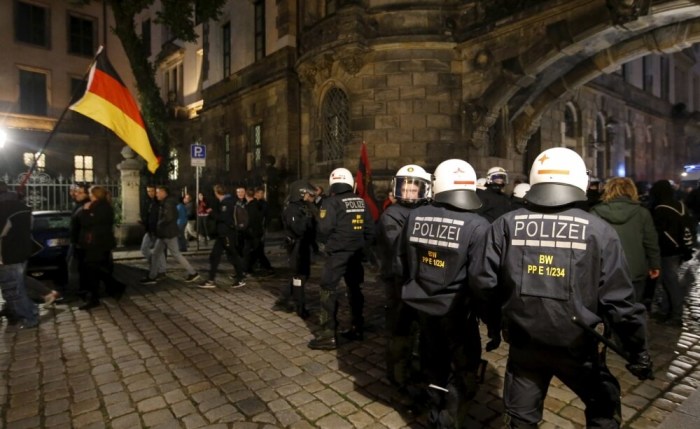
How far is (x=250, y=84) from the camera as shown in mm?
16656

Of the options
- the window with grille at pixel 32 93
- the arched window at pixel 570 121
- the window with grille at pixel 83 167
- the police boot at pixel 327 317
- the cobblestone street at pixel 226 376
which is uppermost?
the window with grille at pixel 32 93

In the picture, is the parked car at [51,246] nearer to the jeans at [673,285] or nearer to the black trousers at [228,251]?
the black trousers at [228,251]

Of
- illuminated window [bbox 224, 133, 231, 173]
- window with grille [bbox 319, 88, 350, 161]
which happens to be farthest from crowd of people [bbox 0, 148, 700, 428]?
illuminated window [bbox 224, 133, 231, 173]

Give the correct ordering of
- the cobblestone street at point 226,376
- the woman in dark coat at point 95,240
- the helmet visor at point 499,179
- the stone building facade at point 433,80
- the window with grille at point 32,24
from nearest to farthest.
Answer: the cobblestone street at point 226,376
the helmet visor at point 499,179
the woman in dark coat at point 95,240
the stone building facade at point 433,80
the window with grille at point 32,24

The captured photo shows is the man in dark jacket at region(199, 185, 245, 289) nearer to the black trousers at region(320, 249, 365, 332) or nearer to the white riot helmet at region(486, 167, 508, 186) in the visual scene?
the black trousers at region(320, 249, 365, 332)

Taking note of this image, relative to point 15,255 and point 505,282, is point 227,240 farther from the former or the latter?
point 505,282

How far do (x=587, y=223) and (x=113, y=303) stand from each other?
6447 millimetres

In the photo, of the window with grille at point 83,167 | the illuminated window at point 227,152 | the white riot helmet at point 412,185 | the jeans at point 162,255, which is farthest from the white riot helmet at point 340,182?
the window with grille at point 83,167

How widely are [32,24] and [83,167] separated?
341 inches

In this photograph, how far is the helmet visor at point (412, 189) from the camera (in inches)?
137

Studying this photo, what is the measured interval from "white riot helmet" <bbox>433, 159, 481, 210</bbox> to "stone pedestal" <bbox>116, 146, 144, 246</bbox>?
37.3 ft

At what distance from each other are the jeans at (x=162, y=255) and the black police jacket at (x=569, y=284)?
6.56 m

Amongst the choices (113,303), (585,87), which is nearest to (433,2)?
(585,87)

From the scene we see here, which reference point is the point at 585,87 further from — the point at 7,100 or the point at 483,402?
the point at 7,100
